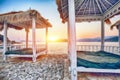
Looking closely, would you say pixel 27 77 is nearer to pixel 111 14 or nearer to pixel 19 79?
pixel 19 79

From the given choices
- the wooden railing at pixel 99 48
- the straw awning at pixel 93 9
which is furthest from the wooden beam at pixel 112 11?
the wooden railing at pixel 99 48

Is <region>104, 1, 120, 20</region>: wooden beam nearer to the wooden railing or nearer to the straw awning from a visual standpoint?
the straw awning

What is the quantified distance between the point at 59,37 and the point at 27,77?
5483mm

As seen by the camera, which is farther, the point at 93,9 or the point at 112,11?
the point at 93,9

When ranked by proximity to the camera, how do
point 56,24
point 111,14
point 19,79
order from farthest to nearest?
point 56,24 < point 111,14 < point 19,79

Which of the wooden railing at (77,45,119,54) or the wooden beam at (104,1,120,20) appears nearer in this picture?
the wooden beam at (104,1,120,20)

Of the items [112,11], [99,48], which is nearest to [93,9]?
[112,11]

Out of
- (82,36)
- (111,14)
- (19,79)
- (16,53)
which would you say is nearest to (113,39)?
(82,36)

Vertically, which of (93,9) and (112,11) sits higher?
(93,9)

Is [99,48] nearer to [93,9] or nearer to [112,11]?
[93,9]

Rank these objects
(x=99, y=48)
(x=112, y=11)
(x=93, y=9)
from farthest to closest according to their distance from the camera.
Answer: (x=99, y=48) < (x=93, y=9) < (x=112, y=11)

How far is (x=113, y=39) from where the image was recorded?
613 centimetres

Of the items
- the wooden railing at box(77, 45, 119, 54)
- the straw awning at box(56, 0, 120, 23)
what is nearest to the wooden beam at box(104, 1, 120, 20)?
the straw awning at box(56, 0, 120, 23)

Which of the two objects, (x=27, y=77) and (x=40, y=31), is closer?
(x=27, y=77)
